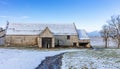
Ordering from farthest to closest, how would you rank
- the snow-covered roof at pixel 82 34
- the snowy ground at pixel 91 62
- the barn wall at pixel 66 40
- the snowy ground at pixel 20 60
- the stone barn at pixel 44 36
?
the snow-covered roof at pixel 82 34
the barn wall at pixel 66 40
the stone barn at pixel 44 36
the snowy ground at pixel 20 60
the snowy ground at pixel 91 62

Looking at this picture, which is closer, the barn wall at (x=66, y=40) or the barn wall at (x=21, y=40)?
the barn wall at (x=21, y=40)

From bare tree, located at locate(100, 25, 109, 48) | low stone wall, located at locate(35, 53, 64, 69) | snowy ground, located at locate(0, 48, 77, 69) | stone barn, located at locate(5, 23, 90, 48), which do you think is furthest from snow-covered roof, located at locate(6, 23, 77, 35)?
low stone wall, located at locate(35, 53, 64, 69)

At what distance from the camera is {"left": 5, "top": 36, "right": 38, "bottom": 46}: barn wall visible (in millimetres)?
66750

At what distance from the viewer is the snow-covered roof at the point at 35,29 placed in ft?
224

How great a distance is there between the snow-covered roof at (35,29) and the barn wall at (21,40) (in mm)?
1325

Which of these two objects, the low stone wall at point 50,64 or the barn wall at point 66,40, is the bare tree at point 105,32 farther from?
the low stone wall at point 50,64

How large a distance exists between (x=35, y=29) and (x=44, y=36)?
6.15 m

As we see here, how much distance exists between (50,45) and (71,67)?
4307 cm

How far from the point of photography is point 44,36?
64.9 m

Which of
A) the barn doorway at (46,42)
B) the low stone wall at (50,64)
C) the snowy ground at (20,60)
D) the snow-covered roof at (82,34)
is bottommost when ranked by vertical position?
the low stone wall at (50,64)

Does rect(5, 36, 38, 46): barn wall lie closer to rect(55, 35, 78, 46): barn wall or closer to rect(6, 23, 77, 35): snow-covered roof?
rect(6, 23, 77, 35): snow-covered roof

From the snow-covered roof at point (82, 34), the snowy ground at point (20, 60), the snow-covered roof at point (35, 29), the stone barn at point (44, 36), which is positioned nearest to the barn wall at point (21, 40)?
the stone barn at point (44, 36)

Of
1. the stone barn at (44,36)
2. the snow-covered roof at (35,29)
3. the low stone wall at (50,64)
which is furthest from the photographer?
the snow-covered roof at (35,29)

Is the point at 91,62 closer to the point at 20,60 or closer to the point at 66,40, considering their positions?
the point at 20,60
